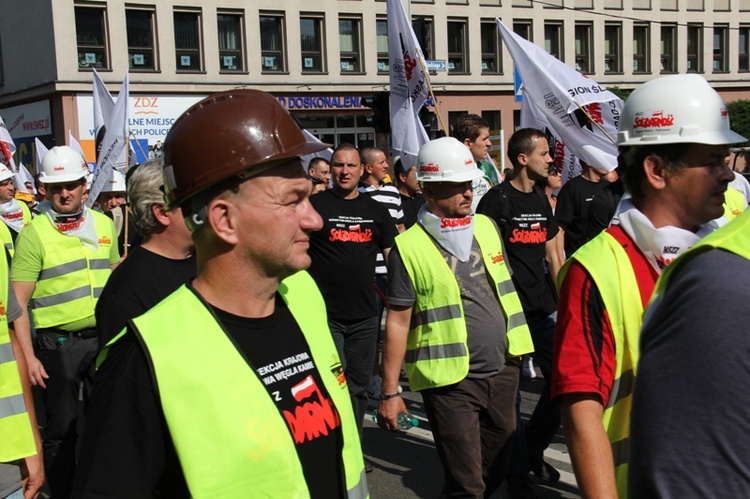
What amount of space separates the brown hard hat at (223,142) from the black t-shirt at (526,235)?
4030 mm

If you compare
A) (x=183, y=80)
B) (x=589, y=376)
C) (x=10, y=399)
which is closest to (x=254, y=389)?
(x=589, y=376)

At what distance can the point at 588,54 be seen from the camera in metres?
41.7

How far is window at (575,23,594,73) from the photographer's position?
136 feet

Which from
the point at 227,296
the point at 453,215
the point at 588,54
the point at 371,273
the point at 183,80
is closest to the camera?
the point at 227,296

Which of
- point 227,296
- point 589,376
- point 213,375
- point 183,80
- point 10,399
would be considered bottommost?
point 10,399

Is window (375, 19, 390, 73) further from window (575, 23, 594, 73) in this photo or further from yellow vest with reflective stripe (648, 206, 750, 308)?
yellow vest with reflective stripe (648, 206, 750, 308)

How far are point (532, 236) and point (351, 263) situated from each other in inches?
55.6

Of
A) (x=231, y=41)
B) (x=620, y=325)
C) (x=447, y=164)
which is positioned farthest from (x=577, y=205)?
(x=231, y=41)

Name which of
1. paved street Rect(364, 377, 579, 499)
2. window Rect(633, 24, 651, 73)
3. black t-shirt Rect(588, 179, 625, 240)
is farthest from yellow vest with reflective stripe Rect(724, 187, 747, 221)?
window Rect(633, 24, 651, 73)

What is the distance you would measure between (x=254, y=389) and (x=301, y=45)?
35261 mm

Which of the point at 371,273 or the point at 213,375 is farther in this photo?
the point at 371,273

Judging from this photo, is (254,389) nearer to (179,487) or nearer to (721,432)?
(179,487)

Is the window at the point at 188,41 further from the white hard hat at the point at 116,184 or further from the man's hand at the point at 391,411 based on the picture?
the man's hand at the point at 391,411

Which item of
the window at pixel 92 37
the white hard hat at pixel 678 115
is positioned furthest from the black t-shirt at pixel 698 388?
the window at pixel 92 37
